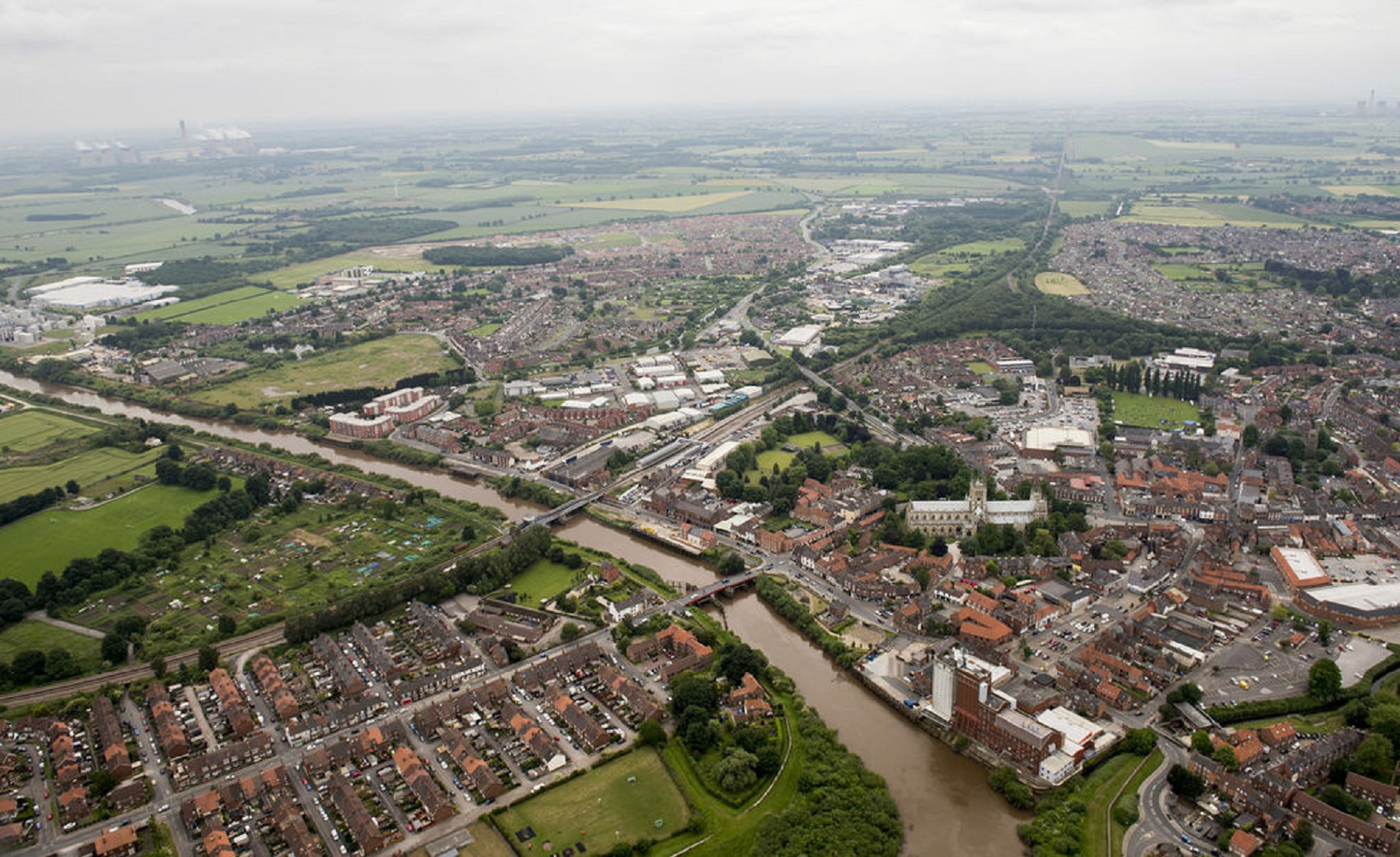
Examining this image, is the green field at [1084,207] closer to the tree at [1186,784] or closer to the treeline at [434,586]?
the treeline at [434,586]

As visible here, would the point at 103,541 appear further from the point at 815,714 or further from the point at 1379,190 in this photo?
the point at 1379,190

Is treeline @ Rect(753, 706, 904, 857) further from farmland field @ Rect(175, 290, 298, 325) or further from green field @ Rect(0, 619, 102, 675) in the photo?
farmland field @ Rect(175, 290, 298, 325)

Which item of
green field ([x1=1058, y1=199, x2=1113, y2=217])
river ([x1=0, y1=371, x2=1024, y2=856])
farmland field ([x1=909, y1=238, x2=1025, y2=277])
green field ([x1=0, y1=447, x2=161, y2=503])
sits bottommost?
river ([x1=0, y1=371, x2=1024, y2=856])

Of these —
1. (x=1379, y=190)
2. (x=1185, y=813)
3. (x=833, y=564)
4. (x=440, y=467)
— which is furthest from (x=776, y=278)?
(x=1379, y=190)

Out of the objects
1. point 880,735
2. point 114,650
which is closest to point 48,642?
point 114,650

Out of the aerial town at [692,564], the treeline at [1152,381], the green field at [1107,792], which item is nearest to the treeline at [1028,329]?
the aerial town at [692,564]

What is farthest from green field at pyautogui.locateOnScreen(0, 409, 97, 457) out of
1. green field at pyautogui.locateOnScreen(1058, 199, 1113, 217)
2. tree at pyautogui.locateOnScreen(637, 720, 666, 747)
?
green field at pyautogui.locateOnScreen(1058, 199, 1113, 217)

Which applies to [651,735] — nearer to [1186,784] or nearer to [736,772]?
[736,772]
